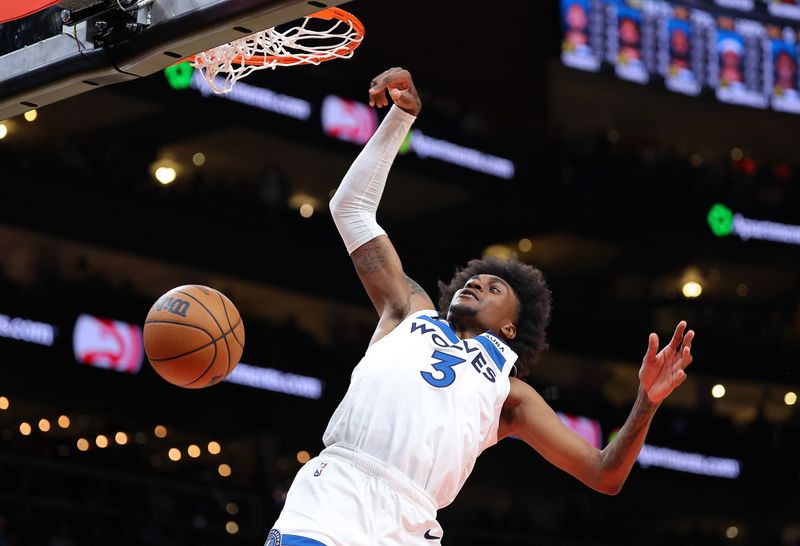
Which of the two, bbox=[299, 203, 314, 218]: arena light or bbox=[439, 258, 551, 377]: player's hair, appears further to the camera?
bbox=[299, 203, 314, 218]: arena light

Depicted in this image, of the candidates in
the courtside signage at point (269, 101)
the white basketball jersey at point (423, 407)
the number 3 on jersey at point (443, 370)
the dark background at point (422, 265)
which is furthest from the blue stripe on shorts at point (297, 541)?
the courtside signage at point (269, 101)

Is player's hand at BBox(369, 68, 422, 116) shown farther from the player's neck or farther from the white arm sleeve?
the player's neck

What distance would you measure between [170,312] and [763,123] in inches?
934

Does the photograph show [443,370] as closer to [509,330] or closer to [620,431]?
[509,330]

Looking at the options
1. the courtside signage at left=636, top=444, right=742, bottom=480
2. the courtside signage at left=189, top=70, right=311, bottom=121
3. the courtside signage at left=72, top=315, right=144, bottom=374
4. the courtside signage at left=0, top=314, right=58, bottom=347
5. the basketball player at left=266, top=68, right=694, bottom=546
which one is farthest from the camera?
the courtside signage at left=636, top=444, right=742, bottom=480

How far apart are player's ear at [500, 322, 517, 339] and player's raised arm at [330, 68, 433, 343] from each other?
31 centimetres

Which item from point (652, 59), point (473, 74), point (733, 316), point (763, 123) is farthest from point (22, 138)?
point (763, 123)

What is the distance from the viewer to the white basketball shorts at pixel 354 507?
4199 mm

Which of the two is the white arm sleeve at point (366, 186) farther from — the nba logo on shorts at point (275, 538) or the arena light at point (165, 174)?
the arena light at point (165, 174)

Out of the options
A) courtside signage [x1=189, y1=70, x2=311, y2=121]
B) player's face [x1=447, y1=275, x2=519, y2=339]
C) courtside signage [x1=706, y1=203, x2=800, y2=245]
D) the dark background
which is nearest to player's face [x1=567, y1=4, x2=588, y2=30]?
the dark background

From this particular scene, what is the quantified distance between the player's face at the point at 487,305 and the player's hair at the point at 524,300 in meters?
0.07

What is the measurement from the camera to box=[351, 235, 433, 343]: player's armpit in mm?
4871

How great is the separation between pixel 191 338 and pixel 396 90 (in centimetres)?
128

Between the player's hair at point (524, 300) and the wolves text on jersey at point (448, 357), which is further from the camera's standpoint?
the player's hair at point (524, 300)
